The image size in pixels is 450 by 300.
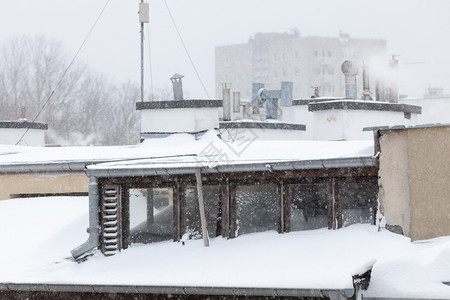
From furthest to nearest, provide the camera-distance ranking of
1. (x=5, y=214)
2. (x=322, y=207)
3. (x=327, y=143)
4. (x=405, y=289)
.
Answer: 1. (x=5, y=214)
2. (x=327, y=143)
3. (x=322, y=207)
4. (x=405, y=289)

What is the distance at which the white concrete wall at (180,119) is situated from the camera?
861 inches

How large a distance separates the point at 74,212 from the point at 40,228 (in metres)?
0.80

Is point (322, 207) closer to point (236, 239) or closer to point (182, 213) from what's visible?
point (236, 239)

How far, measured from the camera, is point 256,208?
46.5 feet

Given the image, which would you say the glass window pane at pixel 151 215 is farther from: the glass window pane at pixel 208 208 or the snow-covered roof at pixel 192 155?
the snow-covered roof at pixel 192 155

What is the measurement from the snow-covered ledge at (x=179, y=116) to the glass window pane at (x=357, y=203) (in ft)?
29.1

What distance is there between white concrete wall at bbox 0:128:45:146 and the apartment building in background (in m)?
75.7

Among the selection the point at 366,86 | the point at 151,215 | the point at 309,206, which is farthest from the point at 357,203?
the point at 366,86

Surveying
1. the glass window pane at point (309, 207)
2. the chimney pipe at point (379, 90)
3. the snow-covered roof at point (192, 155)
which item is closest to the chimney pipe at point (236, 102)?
the chimney pipe at point (379, 90)

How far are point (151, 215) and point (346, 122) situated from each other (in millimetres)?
9471

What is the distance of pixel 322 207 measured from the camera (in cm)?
1379

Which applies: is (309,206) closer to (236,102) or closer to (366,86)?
(366,86)

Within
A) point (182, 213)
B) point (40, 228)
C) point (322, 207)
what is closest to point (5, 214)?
point (40, 228)

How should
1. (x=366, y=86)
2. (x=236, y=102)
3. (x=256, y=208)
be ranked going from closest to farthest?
1. (x=256, y=208)
2. (x=366, y=86)
3. (x=236, y=102)
